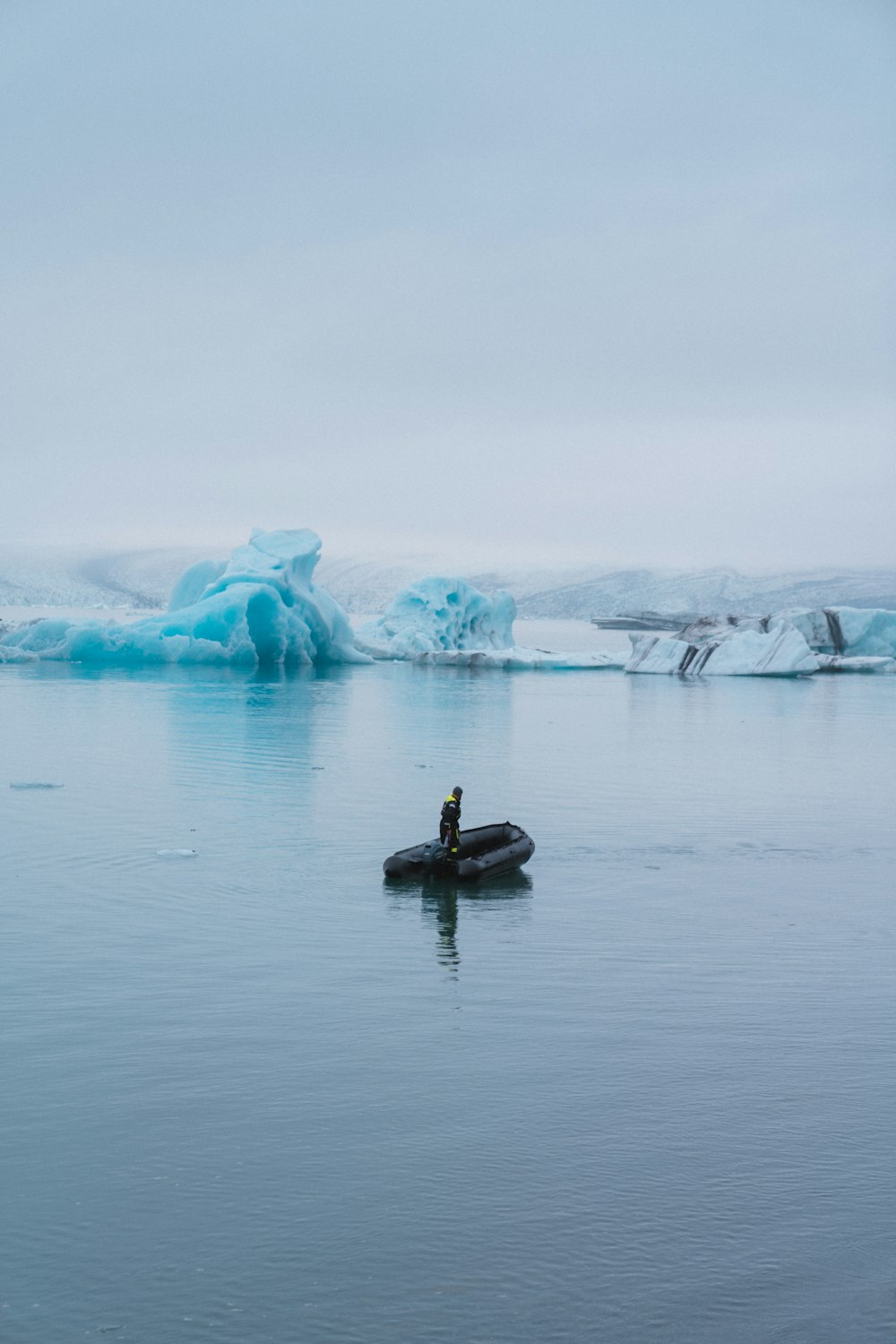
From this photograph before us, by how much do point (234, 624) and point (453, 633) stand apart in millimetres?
12813

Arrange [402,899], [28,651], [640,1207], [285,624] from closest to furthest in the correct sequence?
[640,1207]
[402,899]
[285,624]
[28,651]

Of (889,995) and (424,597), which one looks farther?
(424,597)

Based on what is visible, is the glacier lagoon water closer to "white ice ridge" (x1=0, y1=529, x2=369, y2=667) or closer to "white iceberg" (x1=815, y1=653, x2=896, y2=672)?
"white ice ridge" (x1=0, y1=529, x2=369, y2=667)

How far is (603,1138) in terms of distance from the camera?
627cm

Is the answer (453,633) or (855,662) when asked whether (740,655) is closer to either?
(855,662)

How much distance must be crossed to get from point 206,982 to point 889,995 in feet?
14.8

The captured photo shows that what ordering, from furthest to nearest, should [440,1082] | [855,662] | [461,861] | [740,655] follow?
[855,662] < [740,655] < [461,861] < [440,1082]

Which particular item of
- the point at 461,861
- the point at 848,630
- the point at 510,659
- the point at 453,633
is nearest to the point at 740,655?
the point at 848,630

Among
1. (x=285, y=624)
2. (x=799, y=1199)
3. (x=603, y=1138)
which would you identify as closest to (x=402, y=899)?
(x=603, y=1138)

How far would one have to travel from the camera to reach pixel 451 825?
12984 millimetres

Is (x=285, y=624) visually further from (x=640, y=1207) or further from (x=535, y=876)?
(x=640, y=1207)

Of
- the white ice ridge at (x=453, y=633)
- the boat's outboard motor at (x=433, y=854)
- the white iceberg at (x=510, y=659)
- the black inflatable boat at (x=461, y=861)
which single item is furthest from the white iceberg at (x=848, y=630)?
the boat's outboard motor at (x=433, y=854)

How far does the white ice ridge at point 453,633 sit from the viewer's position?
5472 cm

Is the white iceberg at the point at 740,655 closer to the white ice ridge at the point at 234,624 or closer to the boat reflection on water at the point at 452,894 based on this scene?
the white ice ridge at the point at 234,624
